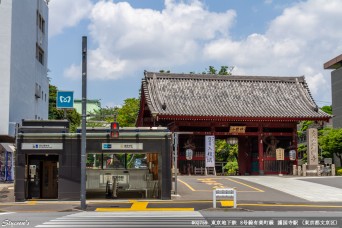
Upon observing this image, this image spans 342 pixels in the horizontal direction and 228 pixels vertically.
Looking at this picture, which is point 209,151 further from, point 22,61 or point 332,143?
point 332,143

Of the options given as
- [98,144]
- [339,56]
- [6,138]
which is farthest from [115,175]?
[339,56]

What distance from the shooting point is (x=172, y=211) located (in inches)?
816

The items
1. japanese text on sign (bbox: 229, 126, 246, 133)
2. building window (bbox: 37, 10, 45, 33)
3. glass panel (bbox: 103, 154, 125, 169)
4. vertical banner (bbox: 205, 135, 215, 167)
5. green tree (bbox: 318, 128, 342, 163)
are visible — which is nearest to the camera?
glass panel (bbox: 103, 154, 125, 169)

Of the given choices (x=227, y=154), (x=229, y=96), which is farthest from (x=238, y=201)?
(x=227, y=154)

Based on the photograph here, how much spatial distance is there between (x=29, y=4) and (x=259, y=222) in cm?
3989

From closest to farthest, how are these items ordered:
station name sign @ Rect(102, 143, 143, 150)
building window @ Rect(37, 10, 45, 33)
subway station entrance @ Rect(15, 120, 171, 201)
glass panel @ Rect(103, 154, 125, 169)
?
subway station entrance @ Rect(15, 120, 171, 201) → station name sign @ Rect(102, 143, 143, 150) → glass panel @ Rect(103, 154, 125, 169) → building window @ Rect(37, 10, 45, 33)

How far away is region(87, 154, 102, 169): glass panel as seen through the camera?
27413 millimetres

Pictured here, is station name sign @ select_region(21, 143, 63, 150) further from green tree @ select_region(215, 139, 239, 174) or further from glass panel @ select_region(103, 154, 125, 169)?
green tree @ select_region(215, 139, 239, 174)

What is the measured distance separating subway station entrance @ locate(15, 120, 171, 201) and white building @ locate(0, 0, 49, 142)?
15879 millimetres

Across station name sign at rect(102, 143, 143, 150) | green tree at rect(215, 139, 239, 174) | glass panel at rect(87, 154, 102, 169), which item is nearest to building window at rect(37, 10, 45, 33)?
green tree at rect(215, 139, 239, 174)

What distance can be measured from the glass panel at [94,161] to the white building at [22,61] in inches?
611

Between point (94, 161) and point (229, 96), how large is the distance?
904 inches

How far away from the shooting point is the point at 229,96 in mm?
48281

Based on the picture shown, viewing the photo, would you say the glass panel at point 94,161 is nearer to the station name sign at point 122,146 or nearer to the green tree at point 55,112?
the station name sign at point 122,146
